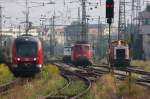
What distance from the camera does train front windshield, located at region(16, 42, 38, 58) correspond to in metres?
34.8

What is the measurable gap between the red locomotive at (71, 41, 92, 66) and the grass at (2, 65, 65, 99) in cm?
1936

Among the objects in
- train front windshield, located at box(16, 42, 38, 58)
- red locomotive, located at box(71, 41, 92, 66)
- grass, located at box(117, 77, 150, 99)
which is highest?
train front windshield, located at box(16, 42, 38, 58)

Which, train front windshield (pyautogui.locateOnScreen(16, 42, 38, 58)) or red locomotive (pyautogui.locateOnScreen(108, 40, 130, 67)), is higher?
train front windshield (pyautogui.locateOnScreen(16, 42, 38, 58))

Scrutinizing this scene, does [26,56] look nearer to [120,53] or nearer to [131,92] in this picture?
[131,92]

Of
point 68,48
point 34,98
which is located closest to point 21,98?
point 34,98

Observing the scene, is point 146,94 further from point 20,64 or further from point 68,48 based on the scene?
point 68,48

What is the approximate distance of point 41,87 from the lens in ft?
80.7

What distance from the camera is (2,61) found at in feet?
167

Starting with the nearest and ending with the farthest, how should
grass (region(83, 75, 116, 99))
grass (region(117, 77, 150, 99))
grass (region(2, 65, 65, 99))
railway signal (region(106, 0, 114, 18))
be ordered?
1. grass (region(117, 77, 150, 99))
2. grass (region(83, 75, 116, 99))
3. grass (region(2, 65, 65, 99))
4. railway signal (region(106, 0, 114, 18))

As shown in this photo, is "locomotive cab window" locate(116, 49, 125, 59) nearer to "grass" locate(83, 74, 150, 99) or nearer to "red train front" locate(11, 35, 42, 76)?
"red train front" locate(11, 35, 42, 76)

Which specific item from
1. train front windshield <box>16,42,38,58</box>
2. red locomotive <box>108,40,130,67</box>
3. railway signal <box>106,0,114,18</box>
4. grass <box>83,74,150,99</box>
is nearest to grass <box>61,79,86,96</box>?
grass <box>83,74,150,99</box>

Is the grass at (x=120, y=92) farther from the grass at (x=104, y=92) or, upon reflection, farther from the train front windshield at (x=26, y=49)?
the train front windshield at (x=26, y=49)

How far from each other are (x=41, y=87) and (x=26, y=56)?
1032cm

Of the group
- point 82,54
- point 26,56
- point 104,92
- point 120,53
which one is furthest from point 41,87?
point 82,54
